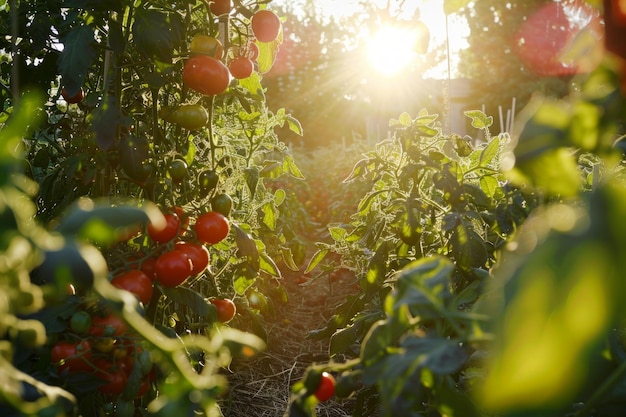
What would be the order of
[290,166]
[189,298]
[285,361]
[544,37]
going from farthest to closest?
[544,37], [285,361], [290,166], [189,298]

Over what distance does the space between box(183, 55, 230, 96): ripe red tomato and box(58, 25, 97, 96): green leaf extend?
22 cm

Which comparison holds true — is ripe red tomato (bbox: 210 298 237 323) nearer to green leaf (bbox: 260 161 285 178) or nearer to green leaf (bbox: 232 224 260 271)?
green leaf (bbox: 232 224 260 271)

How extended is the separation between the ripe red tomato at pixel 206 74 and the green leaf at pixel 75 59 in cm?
22

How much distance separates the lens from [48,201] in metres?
1.58

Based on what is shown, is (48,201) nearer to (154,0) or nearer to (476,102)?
(154,0)

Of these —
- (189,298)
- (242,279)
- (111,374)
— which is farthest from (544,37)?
(111,374)

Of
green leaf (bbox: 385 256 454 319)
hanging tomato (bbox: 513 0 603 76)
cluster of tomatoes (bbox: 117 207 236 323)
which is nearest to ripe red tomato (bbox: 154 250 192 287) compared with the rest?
cluster of tomatoes (bbox: 117 207 236 323)

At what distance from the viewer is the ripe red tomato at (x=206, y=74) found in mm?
1247

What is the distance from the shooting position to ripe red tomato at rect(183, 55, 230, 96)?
125 cm

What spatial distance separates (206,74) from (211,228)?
1.09 ft

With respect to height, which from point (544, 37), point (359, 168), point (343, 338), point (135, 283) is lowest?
point (343, 338)

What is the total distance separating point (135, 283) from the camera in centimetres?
100

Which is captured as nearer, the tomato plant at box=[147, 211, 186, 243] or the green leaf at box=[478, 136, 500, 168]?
the tomato plant at box=[147, 211, 186, 243]

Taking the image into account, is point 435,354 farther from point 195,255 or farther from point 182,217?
point 182,217
